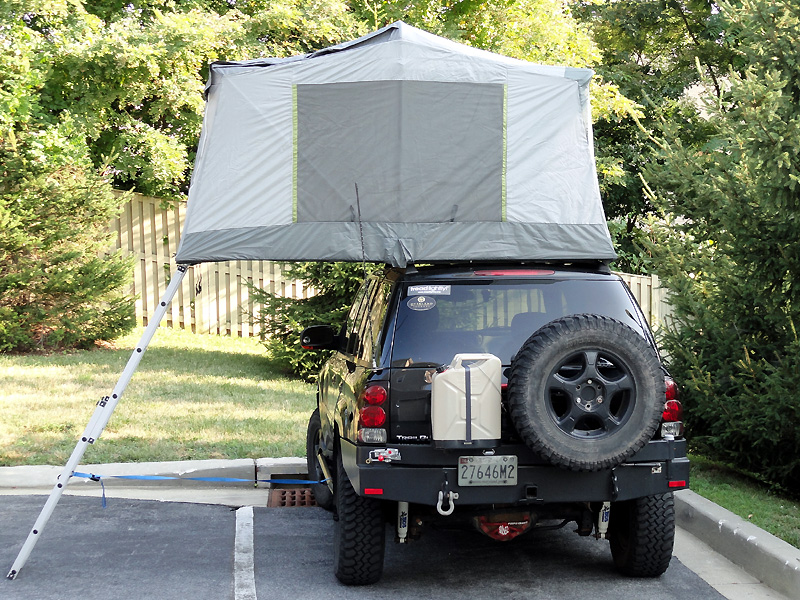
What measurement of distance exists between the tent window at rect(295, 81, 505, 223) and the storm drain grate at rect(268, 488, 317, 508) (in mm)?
2535

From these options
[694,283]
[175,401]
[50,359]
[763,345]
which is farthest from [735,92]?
[50,359]

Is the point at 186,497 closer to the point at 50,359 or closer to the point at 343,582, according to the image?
the point at 343,582

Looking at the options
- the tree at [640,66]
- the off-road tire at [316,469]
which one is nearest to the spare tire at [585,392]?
the off-road tire at [316,469]

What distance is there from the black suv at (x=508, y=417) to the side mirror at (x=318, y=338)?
1.32m

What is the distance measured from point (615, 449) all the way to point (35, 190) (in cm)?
1092

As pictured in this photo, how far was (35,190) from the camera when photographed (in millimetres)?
13164

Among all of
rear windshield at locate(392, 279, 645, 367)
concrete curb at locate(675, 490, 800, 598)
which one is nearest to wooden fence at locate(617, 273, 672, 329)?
concrete curb at locate(675, 490, 800, 598)

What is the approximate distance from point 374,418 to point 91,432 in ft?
6.05

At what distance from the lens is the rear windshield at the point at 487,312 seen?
4902 mm

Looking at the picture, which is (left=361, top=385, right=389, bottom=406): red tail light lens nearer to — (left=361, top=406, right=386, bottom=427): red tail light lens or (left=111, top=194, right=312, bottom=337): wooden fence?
(left=361, top=406, right=386, bottom=427): red tail light lens

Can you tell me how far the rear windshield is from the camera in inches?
193

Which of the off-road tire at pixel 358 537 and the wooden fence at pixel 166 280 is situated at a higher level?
the wooden fence at pixel 166 280

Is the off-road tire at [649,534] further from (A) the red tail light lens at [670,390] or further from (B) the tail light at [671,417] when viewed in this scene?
(A) the red tail light lens at [670,390]

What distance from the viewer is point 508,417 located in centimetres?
468
